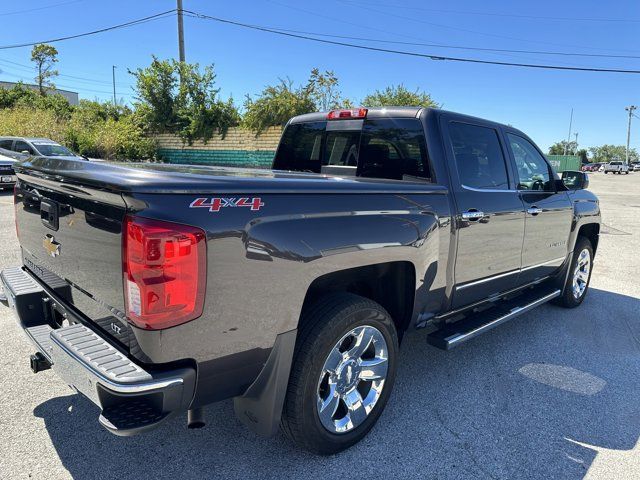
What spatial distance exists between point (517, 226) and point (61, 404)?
3.61 meters

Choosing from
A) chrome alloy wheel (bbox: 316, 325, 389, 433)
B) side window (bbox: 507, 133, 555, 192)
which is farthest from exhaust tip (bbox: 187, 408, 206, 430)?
side window (bbox: 507, 133, 555, 192)

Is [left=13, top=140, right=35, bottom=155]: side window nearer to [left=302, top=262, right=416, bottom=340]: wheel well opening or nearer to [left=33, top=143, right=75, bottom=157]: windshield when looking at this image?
[left=33, top=143, right=75, bottom=157]: windshield

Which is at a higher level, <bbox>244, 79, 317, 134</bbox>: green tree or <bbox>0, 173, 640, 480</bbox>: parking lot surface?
<bbox>244, 79, 317, 134</bbox>: green tree

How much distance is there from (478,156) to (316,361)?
222 cm

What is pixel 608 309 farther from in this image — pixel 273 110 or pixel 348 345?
pixel 273 110

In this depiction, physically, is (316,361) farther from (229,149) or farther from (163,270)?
(229,149)

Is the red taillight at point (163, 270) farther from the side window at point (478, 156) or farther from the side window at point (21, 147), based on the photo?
the side window at point (21, 147)

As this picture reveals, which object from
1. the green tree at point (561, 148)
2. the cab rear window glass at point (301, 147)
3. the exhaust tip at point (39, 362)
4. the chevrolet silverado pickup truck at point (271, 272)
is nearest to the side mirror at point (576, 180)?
the chevrolet silverado pickup truck at point (271, 272)

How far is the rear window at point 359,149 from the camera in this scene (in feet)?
11.0

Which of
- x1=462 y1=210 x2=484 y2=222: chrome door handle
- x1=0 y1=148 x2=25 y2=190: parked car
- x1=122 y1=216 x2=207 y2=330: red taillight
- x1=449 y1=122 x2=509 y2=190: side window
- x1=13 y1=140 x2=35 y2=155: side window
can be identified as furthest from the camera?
x1=13 y1=140 x2=35 y2=155: side window

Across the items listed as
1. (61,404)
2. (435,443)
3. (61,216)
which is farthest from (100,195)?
(435,443)

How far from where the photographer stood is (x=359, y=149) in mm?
3768

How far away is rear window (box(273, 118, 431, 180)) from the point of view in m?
3.37

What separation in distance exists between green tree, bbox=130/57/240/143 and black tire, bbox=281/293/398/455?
64.2ft
